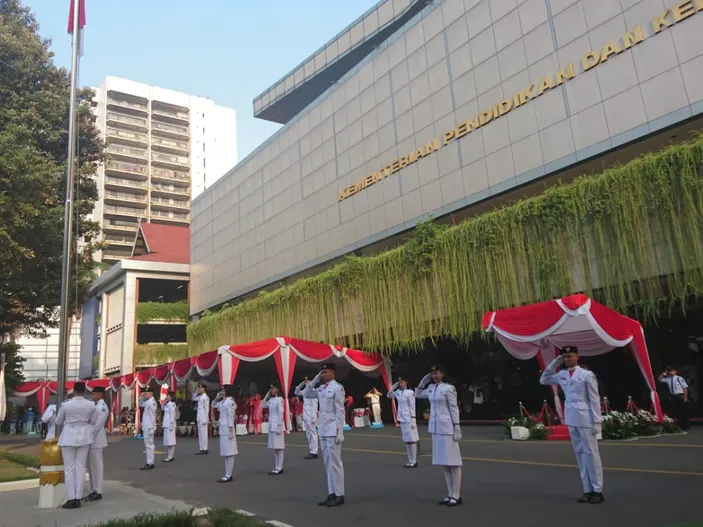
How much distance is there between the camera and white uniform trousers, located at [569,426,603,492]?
20.5ft

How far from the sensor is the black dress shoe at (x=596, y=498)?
616 centimetres

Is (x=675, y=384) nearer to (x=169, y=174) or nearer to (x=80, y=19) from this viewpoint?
(x=80, y=19)

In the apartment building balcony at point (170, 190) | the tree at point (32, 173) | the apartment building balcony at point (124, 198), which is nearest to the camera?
the tree at point (32, 173)

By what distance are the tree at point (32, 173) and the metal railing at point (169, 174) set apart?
172ft

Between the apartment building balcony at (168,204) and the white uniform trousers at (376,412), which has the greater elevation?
the apartment building balcony at (168,204)

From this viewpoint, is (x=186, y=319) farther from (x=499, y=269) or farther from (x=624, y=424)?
(x=624, y=424)

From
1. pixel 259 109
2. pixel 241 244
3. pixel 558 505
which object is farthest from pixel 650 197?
pixel 259 109

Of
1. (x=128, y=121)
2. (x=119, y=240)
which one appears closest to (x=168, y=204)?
(x=119, y=240)

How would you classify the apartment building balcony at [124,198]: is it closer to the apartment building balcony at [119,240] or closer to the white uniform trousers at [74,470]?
the apartment building balcony at [119,240]

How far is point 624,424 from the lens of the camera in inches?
499

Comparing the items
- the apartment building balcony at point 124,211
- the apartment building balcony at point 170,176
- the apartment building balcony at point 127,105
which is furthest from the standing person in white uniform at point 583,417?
the apartment building balcony at point 127,105

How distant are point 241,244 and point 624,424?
2448 cm

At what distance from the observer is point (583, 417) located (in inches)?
265

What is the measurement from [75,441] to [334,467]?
374cm
